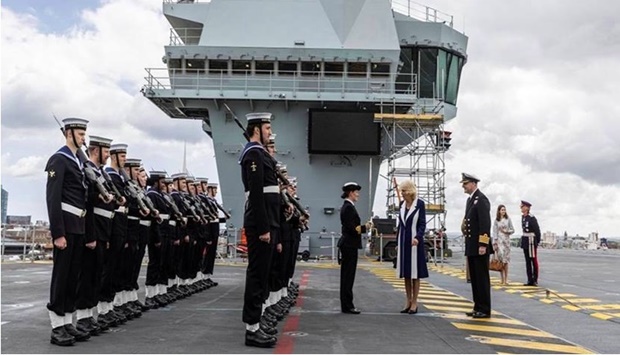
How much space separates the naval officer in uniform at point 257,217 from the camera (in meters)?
6.58

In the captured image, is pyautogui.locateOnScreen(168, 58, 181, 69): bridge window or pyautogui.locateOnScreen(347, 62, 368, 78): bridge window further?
pyautogui.locateOnScreen(168, 58, 181, 69): bridge window

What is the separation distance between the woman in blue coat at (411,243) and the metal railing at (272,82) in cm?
1945

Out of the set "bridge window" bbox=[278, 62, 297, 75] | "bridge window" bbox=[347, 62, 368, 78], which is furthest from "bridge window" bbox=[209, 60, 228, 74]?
"bridge window" bbox=[347, 62, 368, 78]

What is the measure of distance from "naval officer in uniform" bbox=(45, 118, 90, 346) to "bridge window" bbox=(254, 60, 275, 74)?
22930mm

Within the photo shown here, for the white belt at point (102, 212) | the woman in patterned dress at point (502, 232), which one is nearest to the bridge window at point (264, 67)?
the woman in patterned dress at point (502, 232)

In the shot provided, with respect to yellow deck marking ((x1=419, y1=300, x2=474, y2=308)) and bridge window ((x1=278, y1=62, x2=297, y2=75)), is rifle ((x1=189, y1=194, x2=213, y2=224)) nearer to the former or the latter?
yellow deck marking ((x1=419, y1=300, x2=474, y2=308))

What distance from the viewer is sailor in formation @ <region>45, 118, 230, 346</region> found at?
6.59 meters

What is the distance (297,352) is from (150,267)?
4241mm

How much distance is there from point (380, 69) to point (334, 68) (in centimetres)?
215

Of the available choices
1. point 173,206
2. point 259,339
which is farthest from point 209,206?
point 259,339

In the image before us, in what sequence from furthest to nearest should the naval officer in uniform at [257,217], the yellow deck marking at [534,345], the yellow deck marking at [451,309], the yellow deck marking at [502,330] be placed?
the yellow deck marking at [451,309] → the yellow deck marking at [502,330] → the naval officer in uniform at [257,217] → the yellow deck marking at [534,345]

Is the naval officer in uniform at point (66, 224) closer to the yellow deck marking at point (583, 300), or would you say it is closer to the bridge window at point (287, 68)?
the yellow deck marking at point (583, 300)

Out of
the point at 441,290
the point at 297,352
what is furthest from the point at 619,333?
the point at 441,290

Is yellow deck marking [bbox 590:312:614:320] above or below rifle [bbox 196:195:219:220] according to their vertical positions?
below
